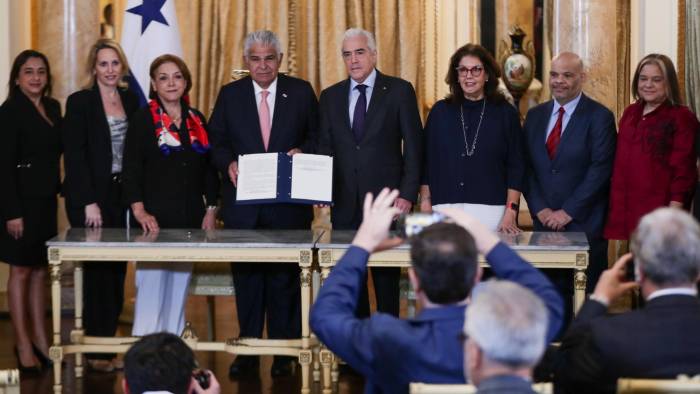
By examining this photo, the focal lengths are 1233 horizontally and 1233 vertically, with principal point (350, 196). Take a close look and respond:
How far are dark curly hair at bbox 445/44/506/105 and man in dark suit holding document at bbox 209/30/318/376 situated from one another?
2.40 ft

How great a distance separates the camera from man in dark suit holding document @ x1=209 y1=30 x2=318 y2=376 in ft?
20.1

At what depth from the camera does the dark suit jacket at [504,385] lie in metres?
2.46

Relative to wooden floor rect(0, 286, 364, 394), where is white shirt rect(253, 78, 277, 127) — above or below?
above

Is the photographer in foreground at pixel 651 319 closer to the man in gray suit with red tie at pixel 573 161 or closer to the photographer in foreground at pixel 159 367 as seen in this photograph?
the photographer in foreground at pixel 159 367

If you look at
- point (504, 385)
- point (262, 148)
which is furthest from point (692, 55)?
point (504, 385)

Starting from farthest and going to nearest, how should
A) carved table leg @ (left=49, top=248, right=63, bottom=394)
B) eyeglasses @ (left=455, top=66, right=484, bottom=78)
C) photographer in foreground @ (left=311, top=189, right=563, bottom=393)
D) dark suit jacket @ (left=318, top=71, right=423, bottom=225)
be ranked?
dark suit jacket @ (left=318, top=71, right=423, bottom=225), eyeglasses @ (left=455, top=66, right=484, bottom=78), carved table leg @ (left=49, top=248, right=63, bottom=394), photographer in foreground @ (left=311, top=189, right=563, bottom=393)

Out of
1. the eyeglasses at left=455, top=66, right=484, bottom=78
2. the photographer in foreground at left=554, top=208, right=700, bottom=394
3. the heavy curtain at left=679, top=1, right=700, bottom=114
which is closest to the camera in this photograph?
the photographer in foreground at left=554, top=208, right=700, bottom=394

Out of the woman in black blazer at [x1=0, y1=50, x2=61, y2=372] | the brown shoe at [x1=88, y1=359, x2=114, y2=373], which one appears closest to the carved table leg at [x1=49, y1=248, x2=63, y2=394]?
the brown shoe at [x1=88, y1=359, x2=114, y2=373]

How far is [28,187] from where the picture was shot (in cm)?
626

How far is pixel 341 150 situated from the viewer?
6.14 meters

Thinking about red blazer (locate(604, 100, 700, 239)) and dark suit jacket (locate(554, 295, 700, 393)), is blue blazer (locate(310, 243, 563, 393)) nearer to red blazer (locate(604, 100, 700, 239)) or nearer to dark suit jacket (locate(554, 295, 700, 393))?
dark suit jacket (locate(554, 295, 700, 393))

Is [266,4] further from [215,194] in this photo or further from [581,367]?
[581,367]

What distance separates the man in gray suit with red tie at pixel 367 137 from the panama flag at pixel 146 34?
169 cm

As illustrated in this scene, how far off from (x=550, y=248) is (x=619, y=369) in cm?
221
